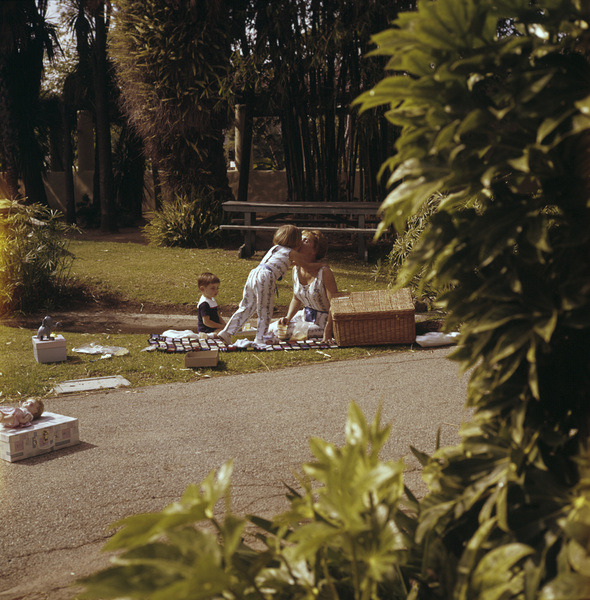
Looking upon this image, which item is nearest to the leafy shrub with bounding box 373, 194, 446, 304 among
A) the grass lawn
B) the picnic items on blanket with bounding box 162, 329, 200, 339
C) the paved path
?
the grass lawn

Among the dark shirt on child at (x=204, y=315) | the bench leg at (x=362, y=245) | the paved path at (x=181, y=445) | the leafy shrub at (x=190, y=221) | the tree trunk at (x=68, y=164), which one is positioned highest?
the tree trunk at (x=68, y=164)

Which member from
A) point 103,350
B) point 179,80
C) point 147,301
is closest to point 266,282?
point 103,350

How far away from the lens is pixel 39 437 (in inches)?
168

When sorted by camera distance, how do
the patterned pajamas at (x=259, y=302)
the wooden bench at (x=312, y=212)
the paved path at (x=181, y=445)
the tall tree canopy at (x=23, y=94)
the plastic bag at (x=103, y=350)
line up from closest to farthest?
the paved path at (x=181, y=445), the plastic bag at (x=103, y=350), the patterned pajamas at (x=259, y=302), the wooden bench at (x=312, y=212), the tall tree canopy at (x=23, y=94)

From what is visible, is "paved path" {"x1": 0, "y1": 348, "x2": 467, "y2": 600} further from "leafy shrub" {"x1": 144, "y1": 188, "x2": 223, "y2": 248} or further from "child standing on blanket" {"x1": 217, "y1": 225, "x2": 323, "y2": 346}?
"leafy shrub" {"x1": 144, "y1": 188, "x2": 223, "y2": 248}

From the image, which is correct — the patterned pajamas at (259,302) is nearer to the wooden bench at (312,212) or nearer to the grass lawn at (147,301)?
the grass lawn at (147,301)

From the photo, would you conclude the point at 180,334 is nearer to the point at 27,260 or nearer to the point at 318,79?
the point at 27,260

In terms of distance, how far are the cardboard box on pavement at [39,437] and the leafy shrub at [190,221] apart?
10.5 metres

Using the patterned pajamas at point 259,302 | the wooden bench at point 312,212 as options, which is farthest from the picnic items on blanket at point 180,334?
the wooden bench at point 312,212

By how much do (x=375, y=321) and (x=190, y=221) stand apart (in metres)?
8.39

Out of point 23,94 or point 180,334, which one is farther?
point 23,94

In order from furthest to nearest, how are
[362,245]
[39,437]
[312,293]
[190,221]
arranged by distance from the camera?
[190,221] < [362,245] < [312,293] < [39,437]

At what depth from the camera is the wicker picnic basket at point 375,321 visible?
7219mm

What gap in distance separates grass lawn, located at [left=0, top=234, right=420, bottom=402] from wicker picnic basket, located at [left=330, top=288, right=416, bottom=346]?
0.13 m
